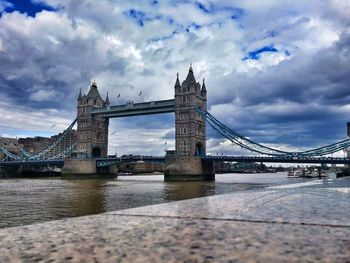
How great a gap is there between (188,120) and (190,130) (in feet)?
6.45

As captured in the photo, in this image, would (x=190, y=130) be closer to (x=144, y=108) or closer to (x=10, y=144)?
(x=144, y=108)

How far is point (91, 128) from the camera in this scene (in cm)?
8075

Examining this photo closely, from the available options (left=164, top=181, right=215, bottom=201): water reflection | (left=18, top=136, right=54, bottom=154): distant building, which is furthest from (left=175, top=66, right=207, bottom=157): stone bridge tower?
(left=18, top=136, right=54, bottom=154): distant building

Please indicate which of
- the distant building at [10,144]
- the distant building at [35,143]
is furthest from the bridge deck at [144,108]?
the distant building at [35,143]

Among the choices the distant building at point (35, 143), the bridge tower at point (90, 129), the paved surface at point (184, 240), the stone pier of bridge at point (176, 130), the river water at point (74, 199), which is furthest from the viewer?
the distant building at point (35, 143)

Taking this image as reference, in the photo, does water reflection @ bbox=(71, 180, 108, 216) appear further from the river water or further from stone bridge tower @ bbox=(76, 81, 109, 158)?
stone bridge tower @ bbox=(76, 81, 109, 158)

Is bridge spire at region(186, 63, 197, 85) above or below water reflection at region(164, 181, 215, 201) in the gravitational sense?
above

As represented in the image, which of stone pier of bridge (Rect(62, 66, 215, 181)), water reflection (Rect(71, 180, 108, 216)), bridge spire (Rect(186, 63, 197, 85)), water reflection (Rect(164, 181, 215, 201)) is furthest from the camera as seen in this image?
bridge spire (Rect(186, 63, 197, 85))

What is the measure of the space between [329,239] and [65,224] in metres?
2.24

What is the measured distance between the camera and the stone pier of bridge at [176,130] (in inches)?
2354

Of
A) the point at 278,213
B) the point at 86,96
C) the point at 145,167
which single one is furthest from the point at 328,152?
the point at 145,167

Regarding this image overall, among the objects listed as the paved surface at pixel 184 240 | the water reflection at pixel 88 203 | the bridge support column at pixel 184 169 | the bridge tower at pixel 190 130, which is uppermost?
the bridge tower at pixel 190 130

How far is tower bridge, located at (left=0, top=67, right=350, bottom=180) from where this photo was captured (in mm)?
58688

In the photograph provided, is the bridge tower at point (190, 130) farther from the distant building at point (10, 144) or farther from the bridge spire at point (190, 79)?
the distant building at point (10, 144)
